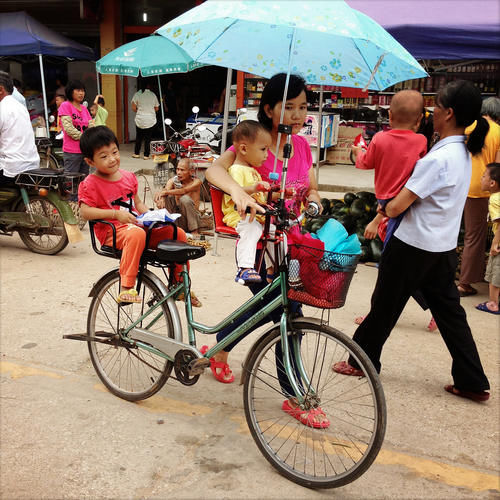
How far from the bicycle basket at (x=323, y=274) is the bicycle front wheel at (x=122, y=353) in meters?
1.01

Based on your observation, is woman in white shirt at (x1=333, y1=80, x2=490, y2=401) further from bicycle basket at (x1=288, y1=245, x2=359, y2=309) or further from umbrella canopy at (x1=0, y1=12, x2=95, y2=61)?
umbrella canopy at (x1=0, y1=12, x2=95, y2=61)

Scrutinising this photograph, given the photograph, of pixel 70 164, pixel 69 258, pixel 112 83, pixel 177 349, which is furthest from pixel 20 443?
pixel 112 83

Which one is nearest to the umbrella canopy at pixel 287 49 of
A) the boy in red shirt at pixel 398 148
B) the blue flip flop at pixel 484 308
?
the boy in red shirt at pixel 398 148

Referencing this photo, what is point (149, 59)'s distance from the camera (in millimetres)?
9898

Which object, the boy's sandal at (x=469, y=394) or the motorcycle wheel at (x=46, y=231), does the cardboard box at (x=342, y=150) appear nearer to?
the motorcycle wheel at (x=46, y=231)

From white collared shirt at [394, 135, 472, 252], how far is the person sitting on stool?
4209 mm

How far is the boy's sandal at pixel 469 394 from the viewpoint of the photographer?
150 inches

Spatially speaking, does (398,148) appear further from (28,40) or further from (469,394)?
(28,40)

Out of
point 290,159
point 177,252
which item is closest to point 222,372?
point 177,252

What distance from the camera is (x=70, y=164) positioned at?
8.41 meters

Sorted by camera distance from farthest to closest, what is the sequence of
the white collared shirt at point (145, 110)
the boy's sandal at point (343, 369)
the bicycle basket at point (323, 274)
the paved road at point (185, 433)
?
the white collared shirt at point (145, 110) < the boy's sandal at point (343, 369) < the paved road at point (185, 433) < the bicycle basket at point (323, 274)

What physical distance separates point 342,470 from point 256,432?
50 centimetres

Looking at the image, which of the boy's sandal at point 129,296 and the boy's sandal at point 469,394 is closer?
the boy's sandal at point 129,296

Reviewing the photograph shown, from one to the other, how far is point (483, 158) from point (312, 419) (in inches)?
142
